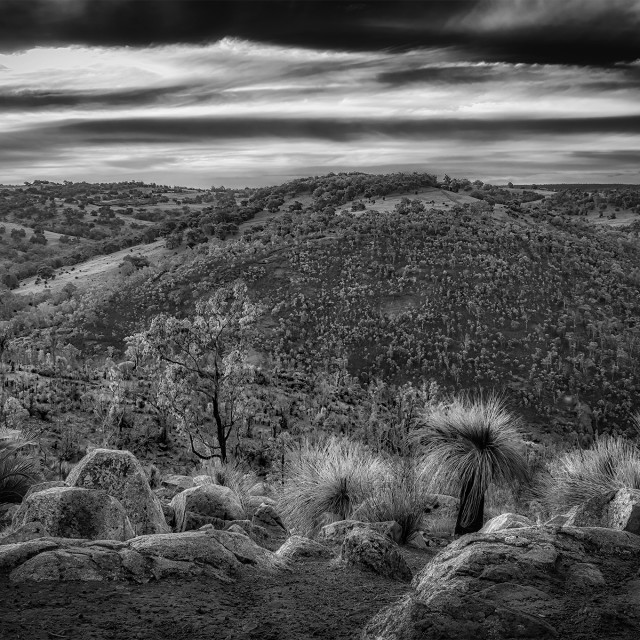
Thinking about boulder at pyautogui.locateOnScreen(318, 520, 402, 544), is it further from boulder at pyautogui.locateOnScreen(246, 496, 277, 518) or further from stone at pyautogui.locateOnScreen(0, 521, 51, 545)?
stone at pyautogui.locateOnScreen(0, 521, 51, 545)

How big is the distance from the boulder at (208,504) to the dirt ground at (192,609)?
386 cm

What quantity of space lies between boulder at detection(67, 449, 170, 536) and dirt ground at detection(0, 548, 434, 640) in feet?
8.09

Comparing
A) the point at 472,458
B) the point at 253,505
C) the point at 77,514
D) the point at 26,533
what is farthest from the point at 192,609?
the point at 253,505

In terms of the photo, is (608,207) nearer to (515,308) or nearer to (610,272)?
(610,272)

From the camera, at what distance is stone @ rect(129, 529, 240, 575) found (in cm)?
588

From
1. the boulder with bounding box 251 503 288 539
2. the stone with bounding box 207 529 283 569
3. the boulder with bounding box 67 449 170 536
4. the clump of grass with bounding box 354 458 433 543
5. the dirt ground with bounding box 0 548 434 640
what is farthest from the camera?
the boulder with bounding box 251 503 288 539

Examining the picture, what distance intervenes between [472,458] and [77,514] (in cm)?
647

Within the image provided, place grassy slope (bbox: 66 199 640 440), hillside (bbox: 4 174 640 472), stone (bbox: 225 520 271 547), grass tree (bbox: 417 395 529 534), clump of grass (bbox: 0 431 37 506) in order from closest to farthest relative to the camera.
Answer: stone (bbox: 225 520 271 547)
clump of grass (bbox: 0 431 37 506)
grass tree (bbox: 417 395 529 534)
hillside (bbox: 4 174 640 472)
grassy slope (bbox: 66 199 640 440)

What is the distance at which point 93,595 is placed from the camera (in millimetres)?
4977

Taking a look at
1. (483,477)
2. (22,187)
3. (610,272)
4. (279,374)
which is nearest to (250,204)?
(610,272)

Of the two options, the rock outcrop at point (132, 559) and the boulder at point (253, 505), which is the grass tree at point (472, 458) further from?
the rock outcrop at point (132, 559)

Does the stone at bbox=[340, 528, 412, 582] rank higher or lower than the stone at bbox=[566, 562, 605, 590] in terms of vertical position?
lower

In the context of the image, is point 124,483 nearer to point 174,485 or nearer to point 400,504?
point 400,504

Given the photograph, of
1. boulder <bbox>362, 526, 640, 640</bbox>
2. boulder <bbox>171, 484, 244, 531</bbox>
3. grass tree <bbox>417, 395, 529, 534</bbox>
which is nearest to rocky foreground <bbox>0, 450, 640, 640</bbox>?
boulder <bbox>362, 526, 640, 640</bbox>
